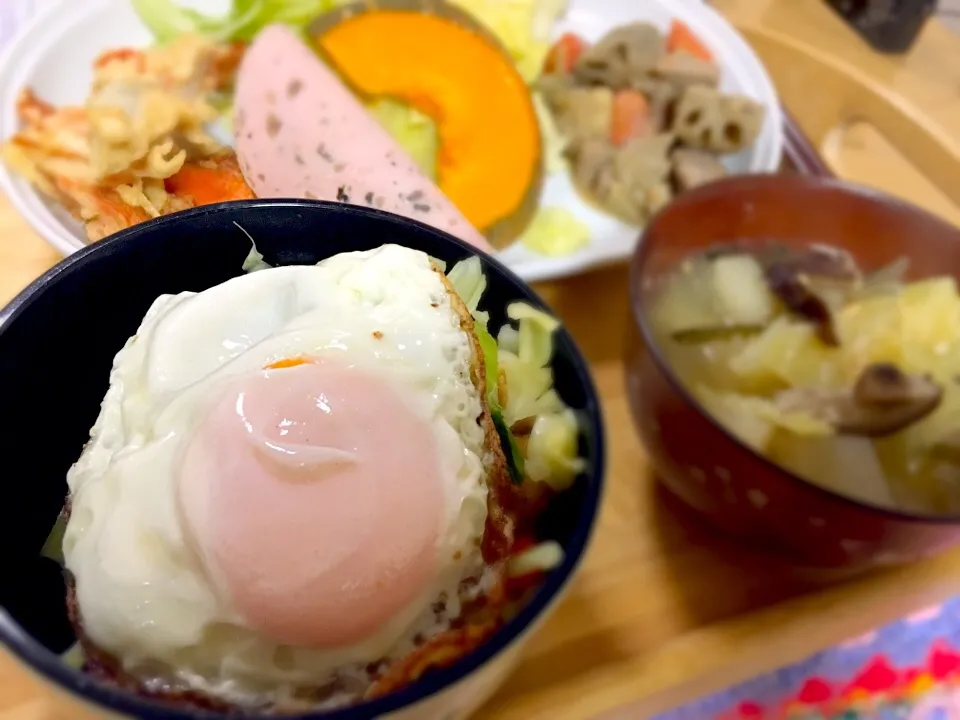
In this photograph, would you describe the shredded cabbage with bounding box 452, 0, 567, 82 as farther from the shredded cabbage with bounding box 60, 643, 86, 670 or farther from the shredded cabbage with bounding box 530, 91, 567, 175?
the shredded cabbage with bounding box 60, 643, 86, 670

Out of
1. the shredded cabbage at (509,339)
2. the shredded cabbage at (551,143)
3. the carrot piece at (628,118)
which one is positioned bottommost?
the shredded cabbage at (551,143)

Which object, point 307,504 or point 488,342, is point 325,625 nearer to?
point 307,504

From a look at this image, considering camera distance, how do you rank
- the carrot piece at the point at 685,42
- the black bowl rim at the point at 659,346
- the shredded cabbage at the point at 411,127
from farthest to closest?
the carrot piece at the point at 685,42
the shredded cabbage at the point at 411,127
the black bowl rim at the point at 659,346

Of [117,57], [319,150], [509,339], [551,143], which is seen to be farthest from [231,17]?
[509,339]

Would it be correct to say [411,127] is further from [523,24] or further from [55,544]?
[55,544]

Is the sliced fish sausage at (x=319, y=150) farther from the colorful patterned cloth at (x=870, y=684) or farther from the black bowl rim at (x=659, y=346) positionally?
the colorful patterned cloth at (x=870, y=684)

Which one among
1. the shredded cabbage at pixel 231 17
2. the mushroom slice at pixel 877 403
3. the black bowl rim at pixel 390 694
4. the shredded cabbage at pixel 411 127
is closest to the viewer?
the black bowl rim at pixel 390 694

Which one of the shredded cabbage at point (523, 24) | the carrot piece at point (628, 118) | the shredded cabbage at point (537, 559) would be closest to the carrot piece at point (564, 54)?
the shredded cabbage at point (523, 24)
